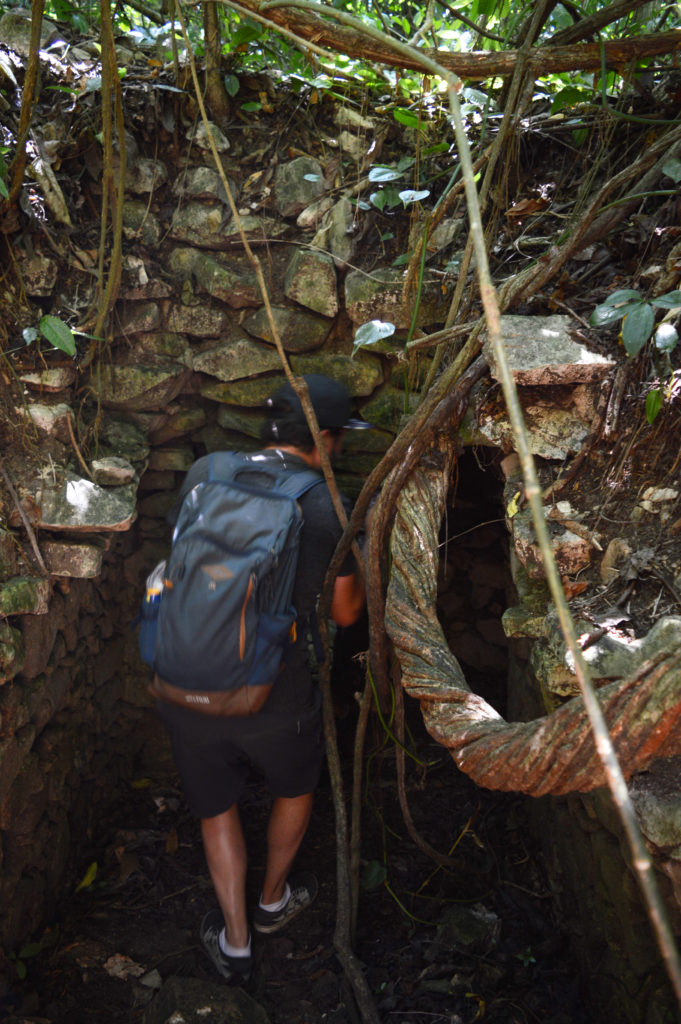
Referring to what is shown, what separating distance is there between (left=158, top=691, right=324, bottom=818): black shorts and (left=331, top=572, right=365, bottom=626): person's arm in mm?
284

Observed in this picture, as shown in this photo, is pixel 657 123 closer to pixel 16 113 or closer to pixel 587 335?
pixel 587 335

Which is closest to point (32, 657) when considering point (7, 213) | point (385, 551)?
point (385, 551)

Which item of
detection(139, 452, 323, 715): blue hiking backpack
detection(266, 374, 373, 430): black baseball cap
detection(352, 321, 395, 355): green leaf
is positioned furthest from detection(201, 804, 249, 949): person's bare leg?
detection(352, 321, 395, 355): green leaf

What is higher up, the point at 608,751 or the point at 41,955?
the point at 608,751

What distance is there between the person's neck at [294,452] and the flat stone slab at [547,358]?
643 millimetres

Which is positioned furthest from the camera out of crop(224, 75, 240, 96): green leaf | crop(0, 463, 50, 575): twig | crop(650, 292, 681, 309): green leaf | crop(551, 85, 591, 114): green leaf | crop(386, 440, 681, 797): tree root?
crop(224, 75, 240, 96): green leaf

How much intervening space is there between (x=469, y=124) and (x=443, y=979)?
2826 mm

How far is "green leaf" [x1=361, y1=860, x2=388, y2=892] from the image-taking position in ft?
8.38

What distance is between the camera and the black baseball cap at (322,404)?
85.0 inches

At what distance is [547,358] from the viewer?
179 cm

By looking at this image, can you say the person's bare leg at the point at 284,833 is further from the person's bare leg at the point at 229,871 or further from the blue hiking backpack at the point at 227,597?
the blue hiking backpack at the point at 227,597

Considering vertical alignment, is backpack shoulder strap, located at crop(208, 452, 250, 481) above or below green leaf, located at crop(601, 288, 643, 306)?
below

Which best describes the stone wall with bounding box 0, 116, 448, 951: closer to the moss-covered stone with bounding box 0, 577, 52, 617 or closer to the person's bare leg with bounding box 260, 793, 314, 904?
the moss-covered stone with bounding box 0, 577, 52, 617

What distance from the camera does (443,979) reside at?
87.2 inches
